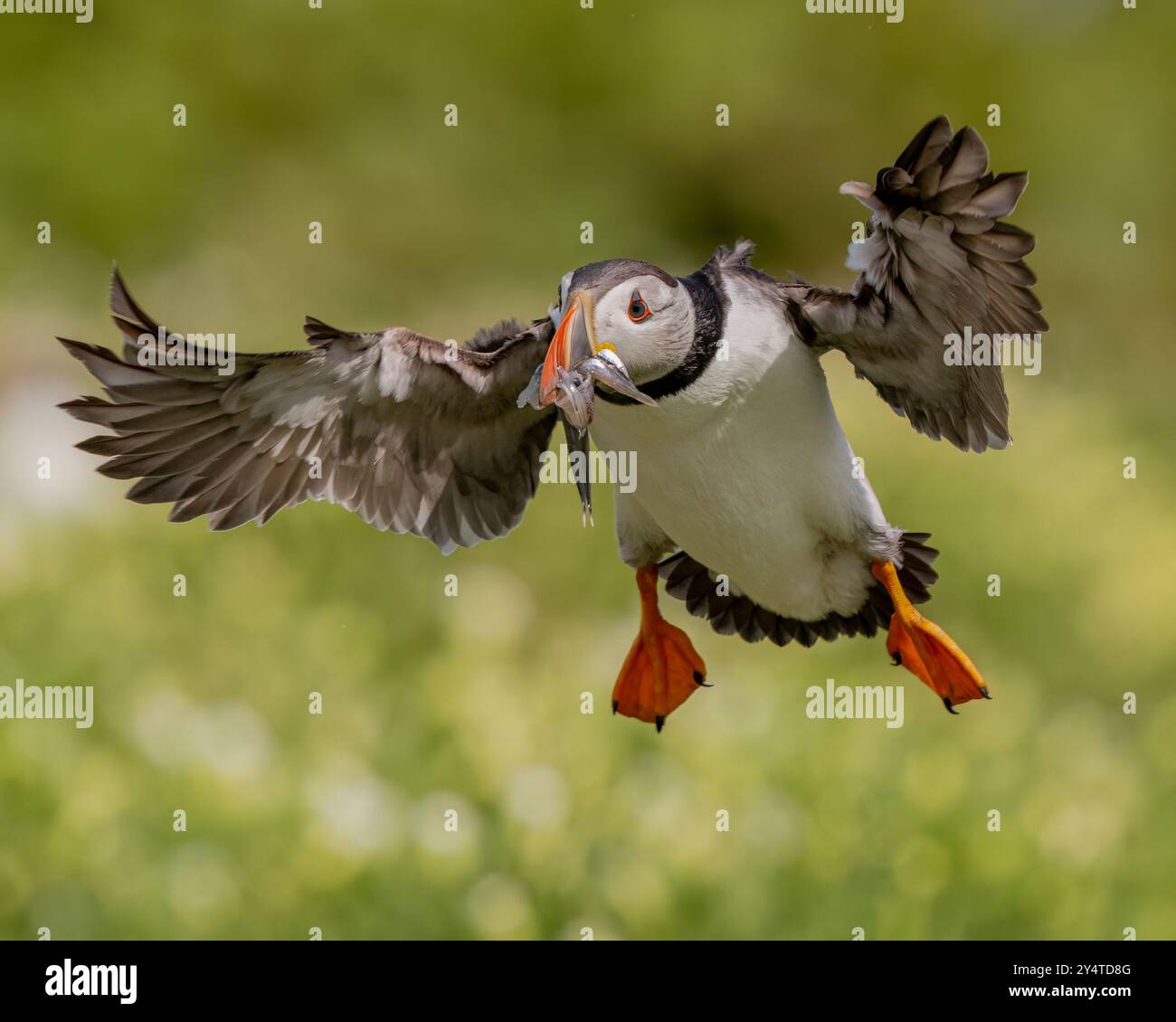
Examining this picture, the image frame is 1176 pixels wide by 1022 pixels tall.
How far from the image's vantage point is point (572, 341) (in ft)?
7.27

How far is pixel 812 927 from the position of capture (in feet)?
12.2

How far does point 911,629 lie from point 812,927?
3.61 ft

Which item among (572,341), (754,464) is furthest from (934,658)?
(572,341)

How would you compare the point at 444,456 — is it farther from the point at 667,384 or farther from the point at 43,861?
the point at 43,861

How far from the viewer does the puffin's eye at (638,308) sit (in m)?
2.36

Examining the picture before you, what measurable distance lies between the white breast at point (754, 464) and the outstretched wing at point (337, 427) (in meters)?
0.30

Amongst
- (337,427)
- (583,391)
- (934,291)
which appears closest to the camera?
(583,391)

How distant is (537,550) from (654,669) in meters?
3.54

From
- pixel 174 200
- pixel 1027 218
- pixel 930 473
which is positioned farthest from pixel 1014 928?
pixel 174 200

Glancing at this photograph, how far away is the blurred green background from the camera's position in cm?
375

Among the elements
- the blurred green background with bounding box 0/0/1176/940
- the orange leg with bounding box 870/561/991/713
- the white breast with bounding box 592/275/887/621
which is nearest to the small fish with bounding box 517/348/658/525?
the white breast with bounding box 592/275/887/621

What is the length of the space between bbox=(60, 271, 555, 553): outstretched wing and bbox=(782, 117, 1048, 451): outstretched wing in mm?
526

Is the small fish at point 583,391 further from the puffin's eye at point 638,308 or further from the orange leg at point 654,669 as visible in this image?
the orange leg at point 654,669

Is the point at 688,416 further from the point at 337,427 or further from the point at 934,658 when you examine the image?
the point at 337,427
